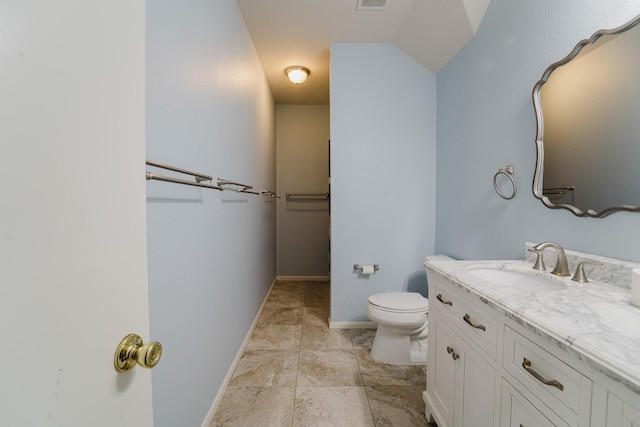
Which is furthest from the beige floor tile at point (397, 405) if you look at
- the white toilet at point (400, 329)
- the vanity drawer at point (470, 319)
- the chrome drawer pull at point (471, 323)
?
the chrome drawer pull at point (471, 323)

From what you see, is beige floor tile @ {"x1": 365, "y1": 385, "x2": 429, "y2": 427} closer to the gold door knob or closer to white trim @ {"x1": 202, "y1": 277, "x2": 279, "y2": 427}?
white trim @ {"x1": 202, "y1": 277, "x2": 279, "y2": 427}

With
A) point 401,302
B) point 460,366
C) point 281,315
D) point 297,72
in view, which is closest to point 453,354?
point 460,366

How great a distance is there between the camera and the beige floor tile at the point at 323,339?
1.93m

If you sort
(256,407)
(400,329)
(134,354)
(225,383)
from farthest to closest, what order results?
1. (400,329)
2. (225,383)
3. (256,407)
4. (134,354)

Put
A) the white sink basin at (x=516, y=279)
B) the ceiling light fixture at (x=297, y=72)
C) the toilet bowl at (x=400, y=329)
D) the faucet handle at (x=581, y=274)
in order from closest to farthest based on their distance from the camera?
the faucet handle at (x=581, y=274) < the white sink basin at (x=516, y=279) < the toilet bowl at (x=400, y=329) < the ceiling light fixture at (x=297, y=72)

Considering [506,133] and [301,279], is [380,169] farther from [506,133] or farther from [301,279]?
[301,279]

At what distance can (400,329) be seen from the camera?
1.73m

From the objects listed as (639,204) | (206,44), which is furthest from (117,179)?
(639,204)

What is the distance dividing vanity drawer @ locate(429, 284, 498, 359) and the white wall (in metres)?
2.58

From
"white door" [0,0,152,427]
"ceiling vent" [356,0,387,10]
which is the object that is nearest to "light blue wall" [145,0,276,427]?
"white door" [0,0,152,427]

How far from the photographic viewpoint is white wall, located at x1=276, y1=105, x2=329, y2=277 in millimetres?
3600

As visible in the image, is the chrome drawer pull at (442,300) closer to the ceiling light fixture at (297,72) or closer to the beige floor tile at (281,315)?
the beige floor tile at (281,315)

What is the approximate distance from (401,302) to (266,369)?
101cm

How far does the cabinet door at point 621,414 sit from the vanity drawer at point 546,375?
0.04 meters
